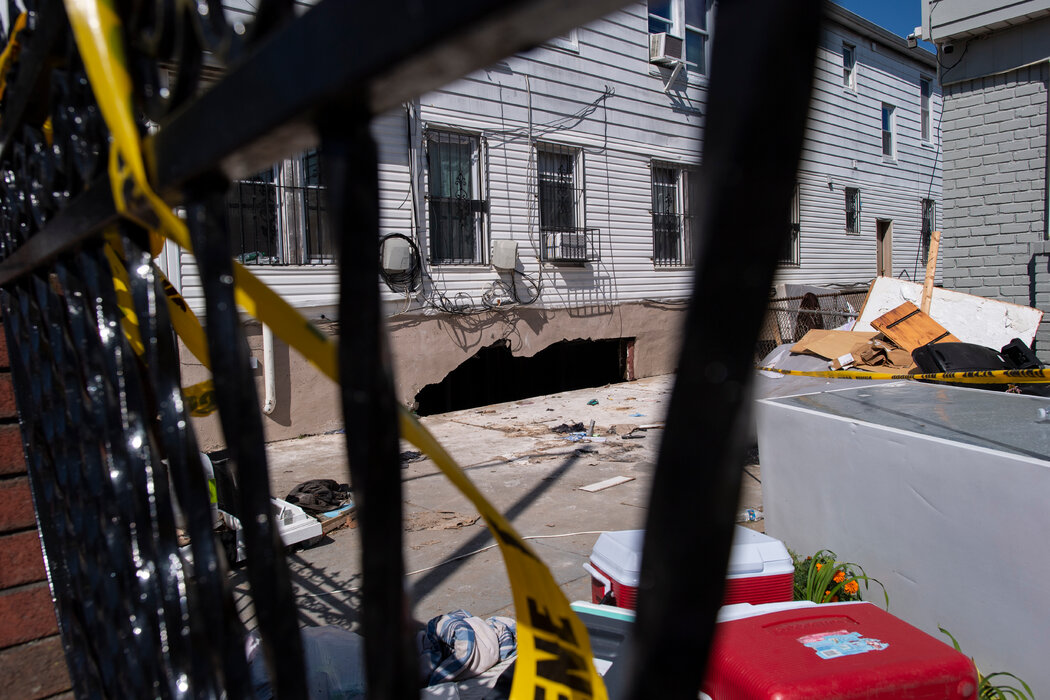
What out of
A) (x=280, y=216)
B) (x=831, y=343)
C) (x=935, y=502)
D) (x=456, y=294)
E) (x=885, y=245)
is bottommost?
(x=935, y=502)

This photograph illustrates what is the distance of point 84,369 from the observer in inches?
39.9

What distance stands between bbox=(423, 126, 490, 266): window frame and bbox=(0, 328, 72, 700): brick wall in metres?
8.09

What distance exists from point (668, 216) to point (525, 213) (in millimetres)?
3354

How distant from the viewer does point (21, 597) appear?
6.53 feet

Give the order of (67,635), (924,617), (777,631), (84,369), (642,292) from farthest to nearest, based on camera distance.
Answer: (642,292) < (924,617) < (777,631) < (67,635) < (84,369)

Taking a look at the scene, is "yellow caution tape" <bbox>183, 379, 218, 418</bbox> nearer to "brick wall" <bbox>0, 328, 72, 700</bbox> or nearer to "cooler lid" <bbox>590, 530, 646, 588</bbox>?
"brick wall" <bbox>0, 328, 72, 700</bbox>

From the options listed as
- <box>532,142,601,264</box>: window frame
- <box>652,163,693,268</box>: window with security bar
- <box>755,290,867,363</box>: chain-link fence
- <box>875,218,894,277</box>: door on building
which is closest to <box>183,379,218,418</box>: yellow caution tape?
<box>532,142,601,264</box>: window frame

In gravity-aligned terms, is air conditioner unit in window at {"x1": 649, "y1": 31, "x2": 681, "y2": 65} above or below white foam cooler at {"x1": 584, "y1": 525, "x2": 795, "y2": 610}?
above

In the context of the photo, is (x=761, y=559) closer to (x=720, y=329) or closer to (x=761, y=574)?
(x=761, y=574)

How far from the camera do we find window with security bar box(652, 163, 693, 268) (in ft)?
42.4

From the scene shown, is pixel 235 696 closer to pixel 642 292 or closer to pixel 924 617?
pixel 924 617

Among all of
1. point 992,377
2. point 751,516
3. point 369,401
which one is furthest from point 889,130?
point 369,401

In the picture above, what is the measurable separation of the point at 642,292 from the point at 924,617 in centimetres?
968

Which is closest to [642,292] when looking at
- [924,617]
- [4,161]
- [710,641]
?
[924,617]
